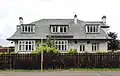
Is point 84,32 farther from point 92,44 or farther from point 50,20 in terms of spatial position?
point 50,20

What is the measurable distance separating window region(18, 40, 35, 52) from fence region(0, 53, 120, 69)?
20285 millimetres

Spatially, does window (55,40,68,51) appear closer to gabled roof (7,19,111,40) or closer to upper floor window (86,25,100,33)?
gabled roof (7,19,111,40)

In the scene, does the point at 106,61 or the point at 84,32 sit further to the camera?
the point at 84,32

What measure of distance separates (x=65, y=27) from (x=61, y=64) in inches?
890

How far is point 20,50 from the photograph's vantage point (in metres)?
56.3

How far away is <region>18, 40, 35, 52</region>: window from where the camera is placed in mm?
56344

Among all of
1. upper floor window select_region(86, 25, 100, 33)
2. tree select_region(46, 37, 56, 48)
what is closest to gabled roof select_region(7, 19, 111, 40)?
upper floor window select_region(86, 25, 100, 33)

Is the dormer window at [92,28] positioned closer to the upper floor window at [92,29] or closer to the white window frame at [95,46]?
the upper floor window at [92,29]

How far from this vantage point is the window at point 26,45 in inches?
2218

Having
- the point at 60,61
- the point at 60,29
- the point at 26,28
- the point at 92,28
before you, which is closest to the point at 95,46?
the point at 92,28

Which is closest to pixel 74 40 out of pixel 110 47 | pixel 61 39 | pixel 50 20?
pixel 61 39

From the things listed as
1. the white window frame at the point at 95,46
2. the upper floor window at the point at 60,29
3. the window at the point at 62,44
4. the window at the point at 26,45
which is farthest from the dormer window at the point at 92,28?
the window at the point at 26,45

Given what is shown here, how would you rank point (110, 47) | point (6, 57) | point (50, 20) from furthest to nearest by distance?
point (110, 47) → point (50, 20) → point (6, 57)

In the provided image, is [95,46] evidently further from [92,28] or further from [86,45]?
[92,28]
